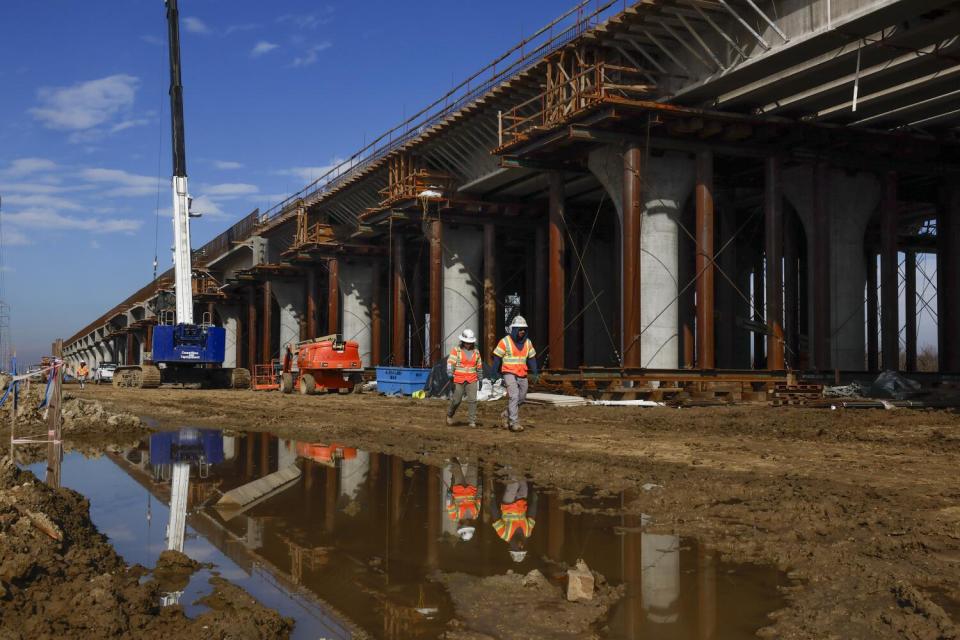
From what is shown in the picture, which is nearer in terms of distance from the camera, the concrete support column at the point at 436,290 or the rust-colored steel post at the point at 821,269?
the rust-colored steel post at the point at 821,269

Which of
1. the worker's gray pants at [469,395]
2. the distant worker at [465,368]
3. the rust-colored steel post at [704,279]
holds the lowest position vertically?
the worker's gray pants at [469,395]

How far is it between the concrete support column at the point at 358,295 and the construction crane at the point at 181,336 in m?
7.50

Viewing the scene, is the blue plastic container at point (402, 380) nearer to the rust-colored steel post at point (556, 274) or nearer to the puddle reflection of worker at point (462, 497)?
the rust-colored steel post at point (556, 274)

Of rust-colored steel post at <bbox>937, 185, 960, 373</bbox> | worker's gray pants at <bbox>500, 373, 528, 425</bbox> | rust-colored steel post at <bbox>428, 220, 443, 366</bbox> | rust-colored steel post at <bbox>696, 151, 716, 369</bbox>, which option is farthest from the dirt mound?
rust-colored steel post at <bbox>428, 220, 443, 366</bbox>

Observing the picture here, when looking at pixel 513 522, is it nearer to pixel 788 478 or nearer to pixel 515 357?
pixel 788 478

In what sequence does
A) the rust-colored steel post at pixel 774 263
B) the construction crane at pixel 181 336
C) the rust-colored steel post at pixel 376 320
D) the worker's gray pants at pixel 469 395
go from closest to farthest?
the worker's gray pants at pixel 469 395, the rust-colored steel post at pixel 774 263, the construction crane at pixel 181 336, the rust-colored steel post at pixel 376 320

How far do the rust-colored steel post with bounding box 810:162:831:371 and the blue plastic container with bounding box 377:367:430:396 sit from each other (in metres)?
13.2

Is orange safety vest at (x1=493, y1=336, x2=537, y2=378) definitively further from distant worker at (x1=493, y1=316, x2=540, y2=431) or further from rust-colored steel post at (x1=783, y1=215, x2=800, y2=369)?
rust-colored steel post at (x1=783, y1=215, x2=800, y2=369)

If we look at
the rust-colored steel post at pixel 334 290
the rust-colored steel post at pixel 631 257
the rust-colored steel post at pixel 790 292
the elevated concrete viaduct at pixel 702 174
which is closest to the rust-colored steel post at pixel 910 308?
the elevated concrete viaduct at pixel 702 174

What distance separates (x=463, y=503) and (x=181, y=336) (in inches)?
1454

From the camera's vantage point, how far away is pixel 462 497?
8.67 metres

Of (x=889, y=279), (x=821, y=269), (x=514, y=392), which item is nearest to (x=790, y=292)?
(x=889, y=279)

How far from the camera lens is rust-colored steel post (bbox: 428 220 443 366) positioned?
125 feet

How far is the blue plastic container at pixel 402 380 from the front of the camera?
32.2 m
